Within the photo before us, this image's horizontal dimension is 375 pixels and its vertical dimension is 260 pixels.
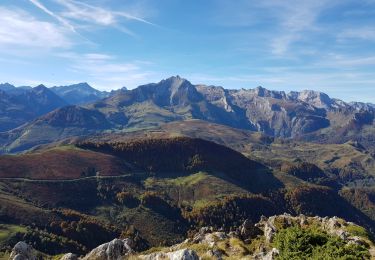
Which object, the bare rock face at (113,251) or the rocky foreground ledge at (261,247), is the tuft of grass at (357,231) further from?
the bare rock face at (113,251)

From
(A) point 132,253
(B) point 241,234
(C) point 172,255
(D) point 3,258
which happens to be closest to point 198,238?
(B) point 241,234

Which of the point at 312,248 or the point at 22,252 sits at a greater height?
the point at 312,248

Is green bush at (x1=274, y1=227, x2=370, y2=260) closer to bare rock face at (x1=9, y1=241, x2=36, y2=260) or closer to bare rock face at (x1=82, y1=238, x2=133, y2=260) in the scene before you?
bare rock face at (x1=82, y1=238, x2=133, y2=260)

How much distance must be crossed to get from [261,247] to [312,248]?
67.9ft

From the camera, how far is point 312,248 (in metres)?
66.5

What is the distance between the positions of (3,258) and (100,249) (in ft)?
343

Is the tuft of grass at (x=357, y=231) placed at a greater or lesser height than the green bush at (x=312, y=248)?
lesser

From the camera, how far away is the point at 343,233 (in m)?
97.2

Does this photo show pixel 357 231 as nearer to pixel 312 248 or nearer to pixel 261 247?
pixel 261 247

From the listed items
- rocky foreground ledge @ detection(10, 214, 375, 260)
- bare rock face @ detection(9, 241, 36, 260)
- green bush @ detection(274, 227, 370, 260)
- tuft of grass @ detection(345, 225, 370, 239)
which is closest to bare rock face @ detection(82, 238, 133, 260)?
rocky foreground ledge @ detection(10, 214, 375, 260)

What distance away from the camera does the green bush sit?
A: 60472mm

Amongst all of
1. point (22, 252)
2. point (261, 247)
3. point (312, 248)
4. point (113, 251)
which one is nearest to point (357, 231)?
point (261, 247)

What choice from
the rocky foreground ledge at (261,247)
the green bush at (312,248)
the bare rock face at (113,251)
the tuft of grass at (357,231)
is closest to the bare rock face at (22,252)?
the rocky foreground ledge at (261,247)

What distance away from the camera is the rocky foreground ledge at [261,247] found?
64312 millimetres
